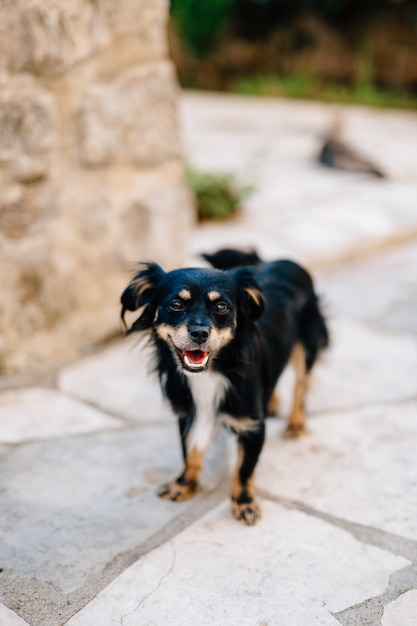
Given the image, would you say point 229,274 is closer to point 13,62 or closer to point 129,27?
point 13,62

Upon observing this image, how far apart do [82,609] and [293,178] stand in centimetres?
547

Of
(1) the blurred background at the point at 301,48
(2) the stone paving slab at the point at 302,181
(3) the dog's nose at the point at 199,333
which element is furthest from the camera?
(1) the blurred background at the point at 301,48

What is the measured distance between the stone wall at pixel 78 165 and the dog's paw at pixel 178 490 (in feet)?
3.73

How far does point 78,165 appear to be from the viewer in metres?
3.33

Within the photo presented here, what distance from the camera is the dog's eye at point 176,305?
2240 millimetres

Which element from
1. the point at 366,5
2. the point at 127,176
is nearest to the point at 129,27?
the point at 127,176

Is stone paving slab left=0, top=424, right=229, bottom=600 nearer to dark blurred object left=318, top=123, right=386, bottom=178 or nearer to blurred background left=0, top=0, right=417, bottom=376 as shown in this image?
blurred background left=0, top=0, right=417, bottom=376

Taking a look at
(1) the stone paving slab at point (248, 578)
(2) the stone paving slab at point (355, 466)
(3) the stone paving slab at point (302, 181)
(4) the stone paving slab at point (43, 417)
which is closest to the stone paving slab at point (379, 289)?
(3) the stone paving slab at point (302, 181)

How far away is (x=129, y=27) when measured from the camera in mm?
3412

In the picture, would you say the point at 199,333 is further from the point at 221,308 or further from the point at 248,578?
the point at 248,578

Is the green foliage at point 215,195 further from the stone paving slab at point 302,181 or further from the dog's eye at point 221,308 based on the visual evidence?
the dog's eye at point 221,308

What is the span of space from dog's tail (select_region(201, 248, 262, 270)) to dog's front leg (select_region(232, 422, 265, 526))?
0.74 meters

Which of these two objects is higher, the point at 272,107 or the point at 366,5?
the point at 366,5

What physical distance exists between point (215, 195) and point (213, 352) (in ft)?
11.6
